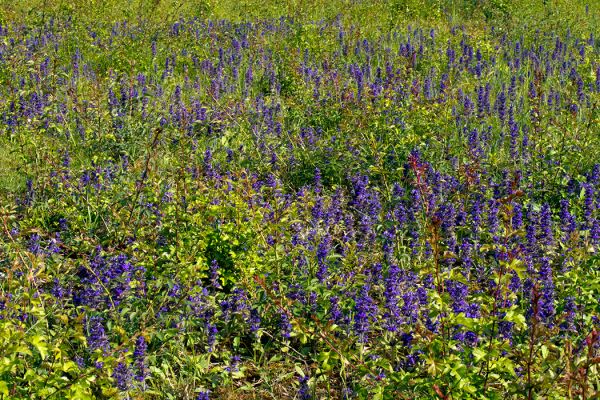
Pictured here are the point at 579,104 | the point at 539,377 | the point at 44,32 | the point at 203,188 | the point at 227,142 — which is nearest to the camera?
the point at 539,377

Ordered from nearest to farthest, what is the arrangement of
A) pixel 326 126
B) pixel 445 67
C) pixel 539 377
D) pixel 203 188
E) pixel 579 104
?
pixel 539 377
pixel 203 188
pixel 326 126
pixel 579 104
pixel 445 67

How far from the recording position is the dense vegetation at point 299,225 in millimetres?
2848

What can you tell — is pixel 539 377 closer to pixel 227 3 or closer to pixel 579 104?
pixel 579 104

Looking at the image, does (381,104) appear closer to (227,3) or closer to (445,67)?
(445,67)

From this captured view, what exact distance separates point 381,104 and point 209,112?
1.60 metres

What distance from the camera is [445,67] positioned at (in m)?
8.03

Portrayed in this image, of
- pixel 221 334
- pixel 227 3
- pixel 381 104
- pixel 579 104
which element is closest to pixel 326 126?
pixel 381 104

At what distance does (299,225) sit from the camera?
14.6 ft

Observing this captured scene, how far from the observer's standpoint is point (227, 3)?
1284 cm

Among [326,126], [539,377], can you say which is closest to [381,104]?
[326,126]

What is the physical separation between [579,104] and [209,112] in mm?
3295

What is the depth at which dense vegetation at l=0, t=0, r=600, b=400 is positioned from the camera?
9.34ft

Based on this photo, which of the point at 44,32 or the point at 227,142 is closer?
the point at 227,142

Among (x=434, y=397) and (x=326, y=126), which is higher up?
(x=434, y=397)
